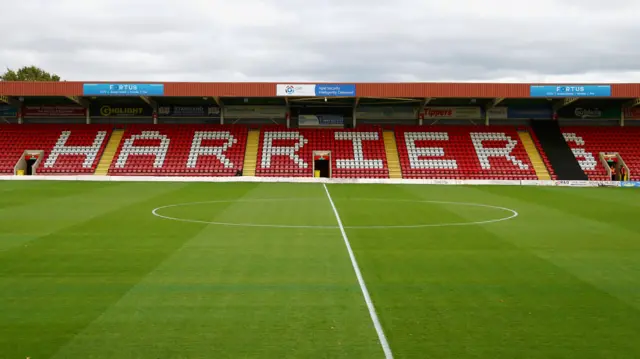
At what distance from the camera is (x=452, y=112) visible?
44.4m

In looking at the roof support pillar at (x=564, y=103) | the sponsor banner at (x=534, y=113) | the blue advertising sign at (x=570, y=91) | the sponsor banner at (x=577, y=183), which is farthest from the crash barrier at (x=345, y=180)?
the sponsor banner at (x=534, y=113)

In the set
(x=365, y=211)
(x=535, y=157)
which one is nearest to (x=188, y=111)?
(x=535, y=157)

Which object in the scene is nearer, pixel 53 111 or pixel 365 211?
pixel 365 211

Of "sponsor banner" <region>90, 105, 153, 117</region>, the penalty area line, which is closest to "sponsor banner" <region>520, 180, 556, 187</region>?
the penalty area line

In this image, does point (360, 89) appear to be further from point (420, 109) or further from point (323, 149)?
point (420, 109)

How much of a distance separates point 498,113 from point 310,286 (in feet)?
130

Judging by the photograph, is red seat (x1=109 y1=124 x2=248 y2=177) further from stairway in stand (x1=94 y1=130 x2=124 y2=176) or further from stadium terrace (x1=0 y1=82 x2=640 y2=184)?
stairway in stand (x1=94 y1=130 x2=124 y2=176)

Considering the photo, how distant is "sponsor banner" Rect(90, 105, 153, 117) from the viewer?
43.7 metres

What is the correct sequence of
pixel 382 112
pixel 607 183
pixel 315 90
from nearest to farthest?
pixel 607 183, pixel 315 90, pixel 382 112

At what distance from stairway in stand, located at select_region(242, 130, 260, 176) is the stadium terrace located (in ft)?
0.49

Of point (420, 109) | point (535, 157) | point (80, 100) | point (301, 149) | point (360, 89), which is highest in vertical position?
point (360, 89)

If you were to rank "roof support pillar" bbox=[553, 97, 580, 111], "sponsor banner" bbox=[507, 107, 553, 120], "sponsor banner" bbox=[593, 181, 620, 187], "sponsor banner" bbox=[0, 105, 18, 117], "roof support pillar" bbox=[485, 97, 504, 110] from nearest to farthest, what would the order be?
"sponsor banner" bbox=[593, 181, 620, 187] → "roof support pillar" bbox=[553, 97, 580, 111] → "roof support pillar" bbox=[485, 97, 504, 110] → "sponsor banner" bbox=[0, 105, 18, 117] → "sponsor banner" bbox=[507, 107, 553, 120]

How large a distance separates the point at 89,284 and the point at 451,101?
125 ft

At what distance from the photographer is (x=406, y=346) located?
621 centimetres
